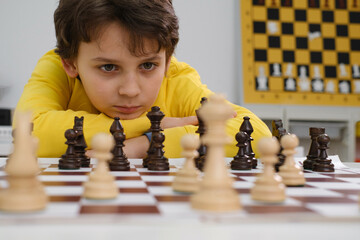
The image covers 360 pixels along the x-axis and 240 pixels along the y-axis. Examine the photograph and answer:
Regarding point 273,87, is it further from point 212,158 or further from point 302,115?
point 212,158

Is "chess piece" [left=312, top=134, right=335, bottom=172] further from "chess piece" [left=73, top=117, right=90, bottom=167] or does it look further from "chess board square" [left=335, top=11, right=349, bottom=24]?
"chess board square" [left=335, top=11, right=349, bottom=24]

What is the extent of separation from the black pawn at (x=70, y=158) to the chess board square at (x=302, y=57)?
3389 mm

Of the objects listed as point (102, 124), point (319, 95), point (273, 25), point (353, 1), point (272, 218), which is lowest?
point (272, 218)

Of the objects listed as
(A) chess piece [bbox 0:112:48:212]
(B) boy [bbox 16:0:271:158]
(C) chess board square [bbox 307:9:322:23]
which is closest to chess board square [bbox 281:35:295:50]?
(C) chess board square [bbox 307:9:322:23]

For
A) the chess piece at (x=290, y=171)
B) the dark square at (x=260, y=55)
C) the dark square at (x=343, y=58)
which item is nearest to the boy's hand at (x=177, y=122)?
the chess piece at (x=290, y=171)

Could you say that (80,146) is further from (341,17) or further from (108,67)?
(341,17)

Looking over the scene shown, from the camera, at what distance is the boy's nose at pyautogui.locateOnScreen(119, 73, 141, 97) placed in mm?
1424

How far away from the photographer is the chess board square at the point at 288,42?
401cm

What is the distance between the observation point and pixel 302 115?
3738 millimetres

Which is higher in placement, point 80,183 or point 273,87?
point 273,87

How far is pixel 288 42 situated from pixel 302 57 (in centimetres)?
22

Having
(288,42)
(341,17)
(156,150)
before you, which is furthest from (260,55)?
(156,150)

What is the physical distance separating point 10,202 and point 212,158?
312 mm

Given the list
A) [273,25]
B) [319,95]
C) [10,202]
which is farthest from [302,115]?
[10,202]
